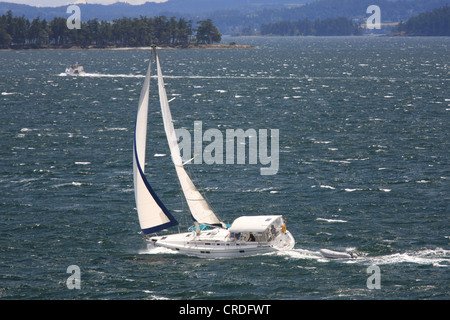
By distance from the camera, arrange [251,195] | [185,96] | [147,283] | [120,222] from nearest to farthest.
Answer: [147,283] < [120,222] < [251,195] < [185,96]

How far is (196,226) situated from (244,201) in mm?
12188

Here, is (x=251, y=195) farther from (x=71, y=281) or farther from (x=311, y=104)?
(x=311, y=104)

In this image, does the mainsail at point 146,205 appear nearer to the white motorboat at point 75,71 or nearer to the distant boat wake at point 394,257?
the distant boat wake at point 394,257

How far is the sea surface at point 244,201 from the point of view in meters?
38.8

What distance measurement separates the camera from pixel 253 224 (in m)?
42.4

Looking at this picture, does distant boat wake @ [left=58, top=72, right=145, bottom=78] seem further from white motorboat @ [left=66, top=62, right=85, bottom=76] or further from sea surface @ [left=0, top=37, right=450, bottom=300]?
sea surface @ [left=0, top=37, right=450, bottom=300]

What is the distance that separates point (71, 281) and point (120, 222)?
37.6 feet

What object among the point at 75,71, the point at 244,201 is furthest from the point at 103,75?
the point at 244,201

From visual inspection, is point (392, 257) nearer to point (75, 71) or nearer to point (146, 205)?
point (146, 205)

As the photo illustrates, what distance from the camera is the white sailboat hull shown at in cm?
4238

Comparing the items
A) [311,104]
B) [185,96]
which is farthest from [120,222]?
[185,96]

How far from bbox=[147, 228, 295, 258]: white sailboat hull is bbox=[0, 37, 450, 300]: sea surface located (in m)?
0.59

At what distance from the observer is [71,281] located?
128ft

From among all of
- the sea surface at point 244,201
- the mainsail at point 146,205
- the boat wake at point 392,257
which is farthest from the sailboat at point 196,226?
the boat wake at point 392,257
